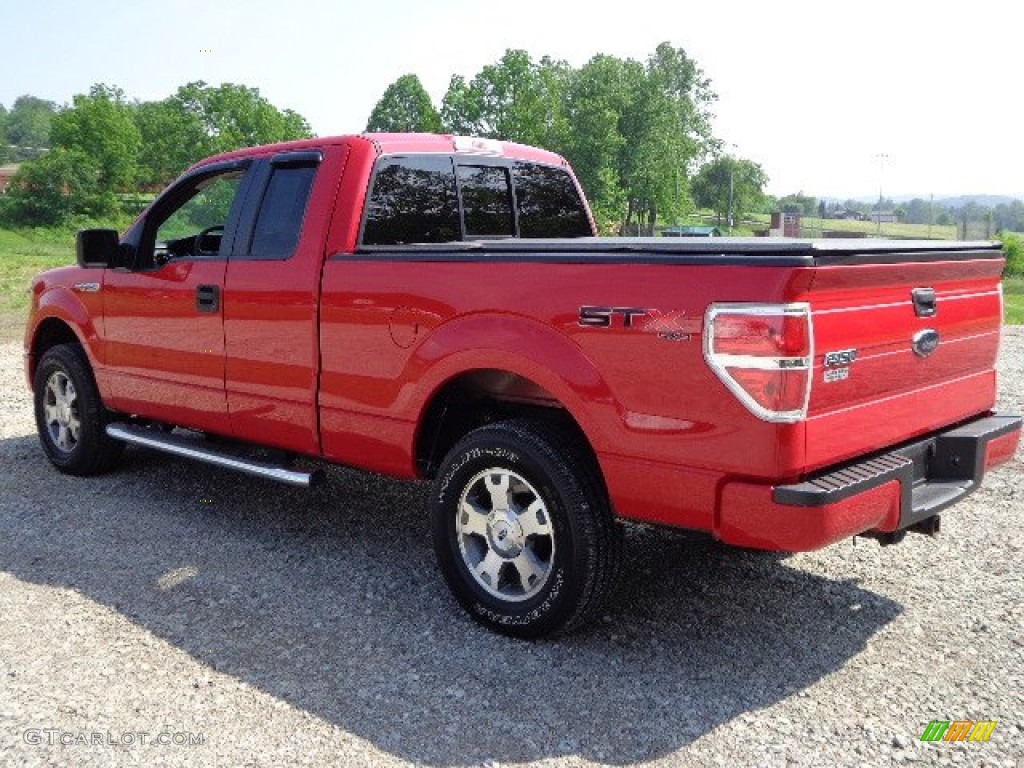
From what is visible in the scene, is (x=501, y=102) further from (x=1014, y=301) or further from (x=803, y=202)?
(x=803, y=202)

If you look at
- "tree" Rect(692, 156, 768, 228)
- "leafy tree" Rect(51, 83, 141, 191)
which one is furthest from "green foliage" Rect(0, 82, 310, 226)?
"tree" Rect(692, 156, 768, 228)

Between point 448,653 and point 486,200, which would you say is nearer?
point 448,653

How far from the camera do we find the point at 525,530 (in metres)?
3.79

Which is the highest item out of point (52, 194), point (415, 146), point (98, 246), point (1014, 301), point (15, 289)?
point (52, 194)

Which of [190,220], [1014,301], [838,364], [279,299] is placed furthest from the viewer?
[1014,301]

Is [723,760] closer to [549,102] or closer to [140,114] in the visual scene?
[549,102]

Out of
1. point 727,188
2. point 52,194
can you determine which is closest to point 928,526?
point 52,194

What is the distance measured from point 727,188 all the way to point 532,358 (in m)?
140

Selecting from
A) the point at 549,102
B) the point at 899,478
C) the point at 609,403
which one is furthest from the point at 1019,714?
the point at 549,102

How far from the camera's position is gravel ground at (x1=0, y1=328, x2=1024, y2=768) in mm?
3109

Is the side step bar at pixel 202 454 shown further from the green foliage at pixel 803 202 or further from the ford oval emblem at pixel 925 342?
the green foliage at pixel 803 202

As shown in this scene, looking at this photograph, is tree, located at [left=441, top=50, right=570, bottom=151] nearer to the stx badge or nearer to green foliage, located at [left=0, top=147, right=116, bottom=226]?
green foliage, located at [left=0, top=147, right=116, bottom=226]

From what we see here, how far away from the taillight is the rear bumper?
0.86ft

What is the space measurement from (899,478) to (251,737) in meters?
2.33
